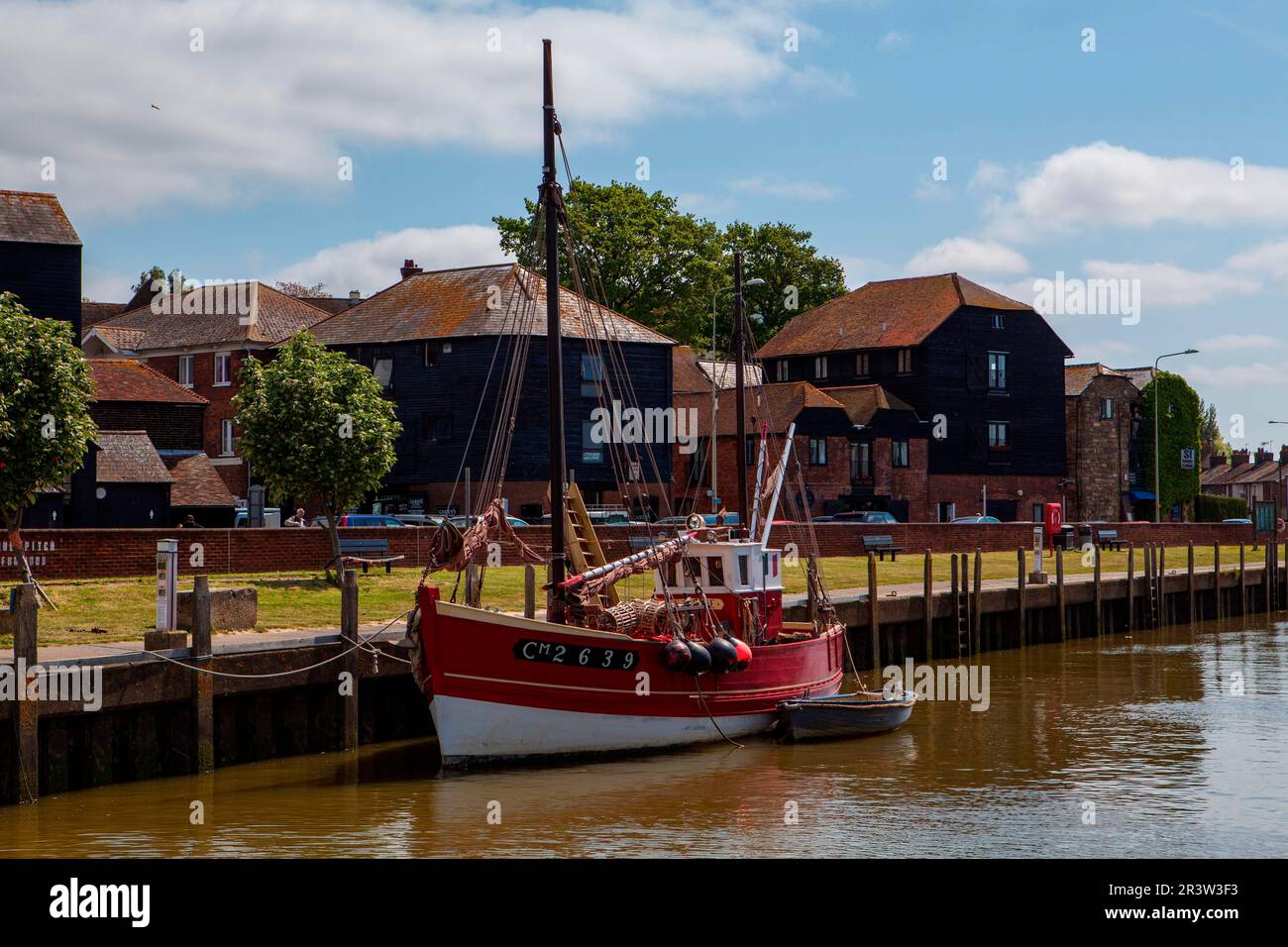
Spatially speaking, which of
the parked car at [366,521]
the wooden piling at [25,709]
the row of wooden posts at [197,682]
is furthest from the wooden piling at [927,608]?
the wooden piling at [25,709]

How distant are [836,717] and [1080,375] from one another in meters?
71.4

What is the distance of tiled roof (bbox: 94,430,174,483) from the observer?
51750 millimetres

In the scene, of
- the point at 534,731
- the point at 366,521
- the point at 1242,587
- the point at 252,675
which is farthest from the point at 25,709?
the point at 1242,587

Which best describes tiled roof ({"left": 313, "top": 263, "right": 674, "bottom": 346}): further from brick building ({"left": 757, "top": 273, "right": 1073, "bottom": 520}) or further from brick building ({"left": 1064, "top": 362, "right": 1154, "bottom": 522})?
brick building ({"left": 1064, "top": 362, "right": 1154, "bottom": 522})

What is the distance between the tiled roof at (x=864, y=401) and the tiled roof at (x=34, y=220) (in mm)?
39904

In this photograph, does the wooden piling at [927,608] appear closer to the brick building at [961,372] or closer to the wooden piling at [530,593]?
the wooden piling at [530,593]

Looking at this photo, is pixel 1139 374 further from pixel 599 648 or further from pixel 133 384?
pixel 599 648

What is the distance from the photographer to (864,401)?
78.5 metres

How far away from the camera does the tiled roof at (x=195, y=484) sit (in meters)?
56.2

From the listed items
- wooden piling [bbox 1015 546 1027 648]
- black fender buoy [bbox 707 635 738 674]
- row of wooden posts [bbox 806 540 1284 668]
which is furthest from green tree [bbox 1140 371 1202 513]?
black fender buoy [bbox 707 635 738 674]

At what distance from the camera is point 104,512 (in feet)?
169

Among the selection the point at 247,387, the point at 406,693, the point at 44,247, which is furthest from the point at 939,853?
the point at 44,247

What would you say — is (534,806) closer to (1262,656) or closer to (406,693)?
(406,693)

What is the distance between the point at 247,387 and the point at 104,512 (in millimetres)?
15091
